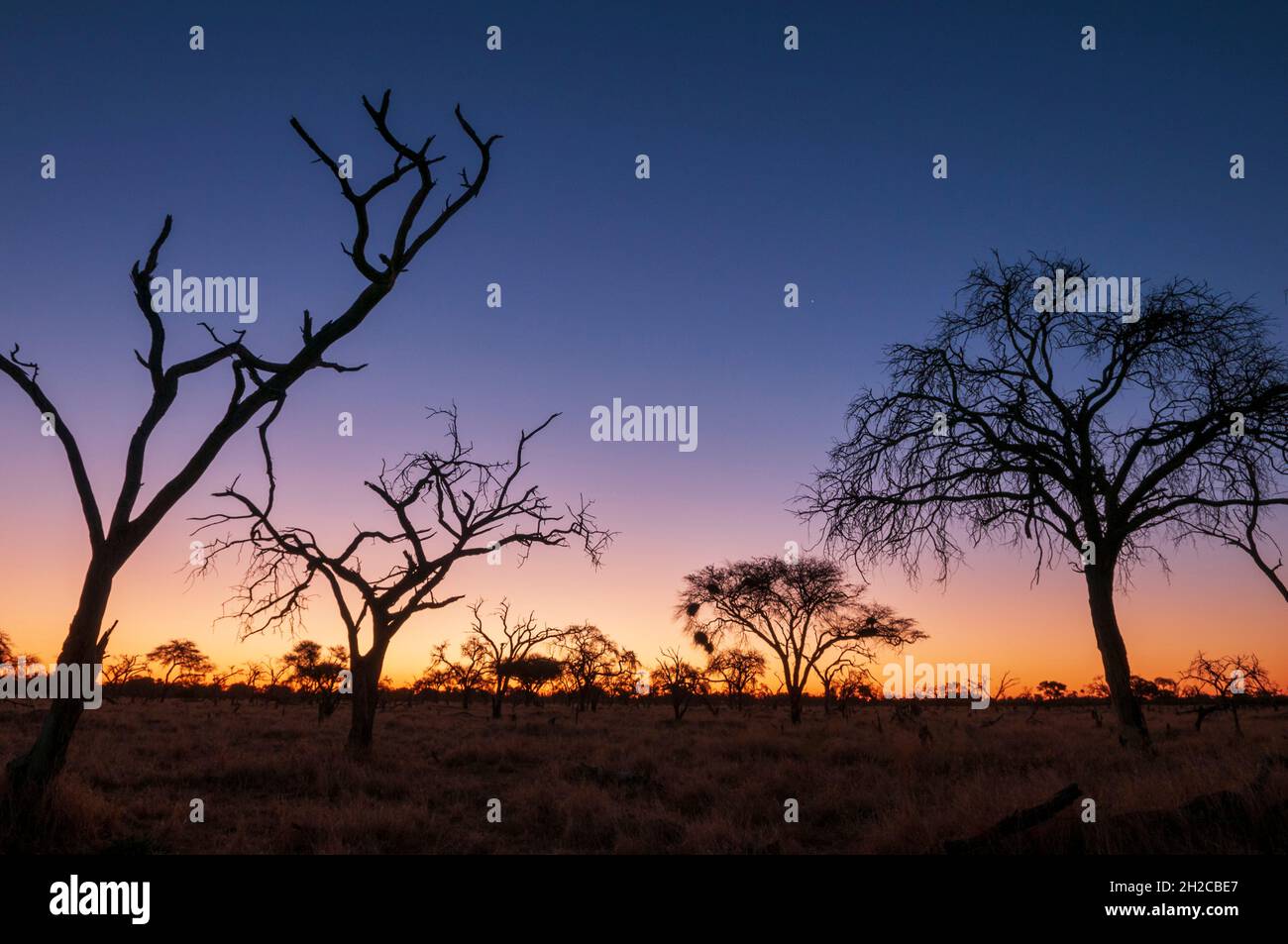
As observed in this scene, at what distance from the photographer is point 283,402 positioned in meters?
8.87

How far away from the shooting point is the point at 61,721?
7.54m

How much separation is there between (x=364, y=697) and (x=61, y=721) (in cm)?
805

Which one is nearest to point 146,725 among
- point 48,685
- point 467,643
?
point 48,685

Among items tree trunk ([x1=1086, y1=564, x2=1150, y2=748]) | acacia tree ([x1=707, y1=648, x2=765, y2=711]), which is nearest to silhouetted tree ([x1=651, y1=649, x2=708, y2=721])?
acacia tree ([x1=707, y1=648, x2=765, y2=711])

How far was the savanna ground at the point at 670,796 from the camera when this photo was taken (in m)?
6.39

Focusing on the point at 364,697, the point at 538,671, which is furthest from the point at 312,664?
the point at 364,697

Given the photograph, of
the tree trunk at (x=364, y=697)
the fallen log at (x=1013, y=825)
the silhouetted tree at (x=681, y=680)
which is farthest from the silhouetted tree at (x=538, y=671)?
the fallen log at (x=1013, y=825)

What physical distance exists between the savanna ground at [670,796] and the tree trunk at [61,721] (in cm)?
29

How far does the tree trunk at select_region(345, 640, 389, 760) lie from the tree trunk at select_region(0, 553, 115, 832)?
285 inches

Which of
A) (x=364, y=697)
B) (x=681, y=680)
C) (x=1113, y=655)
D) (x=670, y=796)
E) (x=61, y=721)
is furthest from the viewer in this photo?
(x=681, y=680)

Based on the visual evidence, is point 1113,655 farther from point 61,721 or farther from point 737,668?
point 737,668
